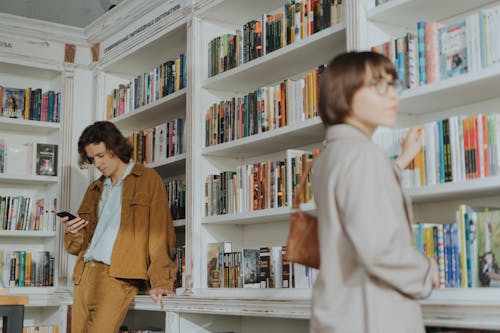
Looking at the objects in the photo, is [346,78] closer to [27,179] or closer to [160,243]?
[160,243]

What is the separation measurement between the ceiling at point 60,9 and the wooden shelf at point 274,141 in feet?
7.17

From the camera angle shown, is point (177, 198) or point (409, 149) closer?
point (409, 149)

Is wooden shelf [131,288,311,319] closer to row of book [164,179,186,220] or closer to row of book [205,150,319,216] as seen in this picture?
row of book [205,150,319,216]

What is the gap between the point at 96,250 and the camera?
11.9 feet

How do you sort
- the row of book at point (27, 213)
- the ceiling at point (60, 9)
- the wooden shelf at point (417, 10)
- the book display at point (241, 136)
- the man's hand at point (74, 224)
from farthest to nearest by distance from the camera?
the ceiling at point (60, 9)
the row of book at point (27, 213)
the man's hand at point (74, 224)
the wooden shelf at point (417, 10)
the book display at point (241, 136)

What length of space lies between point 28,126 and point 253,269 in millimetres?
2301

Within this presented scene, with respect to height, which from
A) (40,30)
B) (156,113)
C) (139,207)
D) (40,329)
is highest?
(40,30)

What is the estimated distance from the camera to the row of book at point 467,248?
7.18 ft

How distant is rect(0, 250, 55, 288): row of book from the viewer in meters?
4.71

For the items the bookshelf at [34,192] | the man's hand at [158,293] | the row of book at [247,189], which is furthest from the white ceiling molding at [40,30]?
the man's hand at [158,293]

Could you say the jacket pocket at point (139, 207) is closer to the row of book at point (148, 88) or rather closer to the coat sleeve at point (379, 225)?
the row of book at point (148, 88)

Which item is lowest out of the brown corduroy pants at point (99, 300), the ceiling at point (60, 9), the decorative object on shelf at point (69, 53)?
the brown corduroy pants at point (99, 300)

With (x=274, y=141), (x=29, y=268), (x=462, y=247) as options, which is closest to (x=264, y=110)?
(x=274, y=141)

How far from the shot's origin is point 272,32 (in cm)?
331
